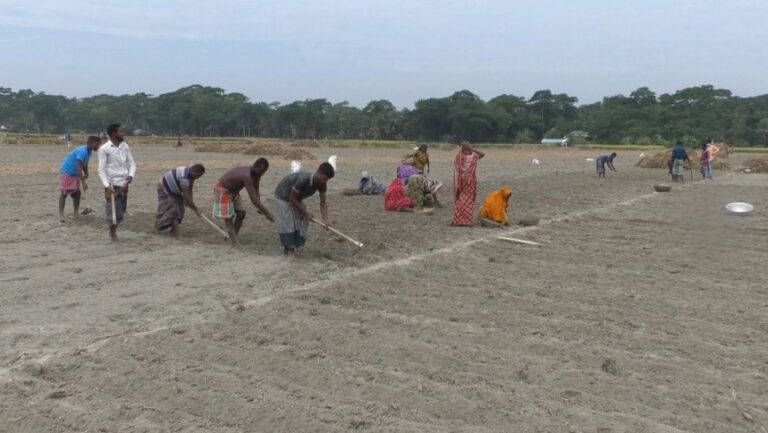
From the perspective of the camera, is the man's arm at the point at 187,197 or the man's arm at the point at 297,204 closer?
the man's arm at the point at 297,204

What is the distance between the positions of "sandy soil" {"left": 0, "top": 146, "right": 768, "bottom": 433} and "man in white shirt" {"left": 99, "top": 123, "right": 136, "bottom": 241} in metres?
0.54

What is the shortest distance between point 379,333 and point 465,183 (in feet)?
18.7

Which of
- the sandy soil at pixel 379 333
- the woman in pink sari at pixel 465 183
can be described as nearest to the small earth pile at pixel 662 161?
the sandy soil at pixel 379 333

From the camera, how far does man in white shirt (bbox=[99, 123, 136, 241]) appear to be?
324 inches

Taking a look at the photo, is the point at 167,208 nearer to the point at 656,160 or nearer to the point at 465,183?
the point at 465,183

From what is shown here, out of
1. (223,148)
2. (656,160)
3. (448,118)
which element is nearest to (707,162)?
(656,160)

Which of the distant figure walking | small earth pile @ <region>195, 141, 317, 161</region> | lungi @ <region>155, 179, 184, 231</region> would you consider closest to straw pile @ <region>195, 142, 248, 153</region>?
small earth pile @ <region>195, 141, 317, 161</region>

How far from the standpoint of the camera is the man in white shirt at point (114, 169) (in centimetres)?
822

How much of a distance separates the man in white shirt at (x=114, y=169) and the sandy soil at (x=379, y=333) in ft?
1.77

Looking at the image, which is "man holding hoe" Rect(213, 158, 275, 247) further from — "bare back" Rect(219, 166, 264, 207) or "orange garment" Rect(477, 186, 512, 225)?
"orange garment" Rect(477, 186, 512, 225)

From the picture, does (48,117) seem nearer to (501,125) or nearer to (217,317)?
(501,125)

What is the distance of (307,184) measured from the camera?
7.45 m

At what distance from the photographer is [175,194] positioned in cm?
885

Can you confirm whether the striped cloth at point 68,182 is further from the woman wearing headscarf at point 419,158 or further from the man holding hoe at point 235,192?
the woman wearing headscarf at point 419,158
